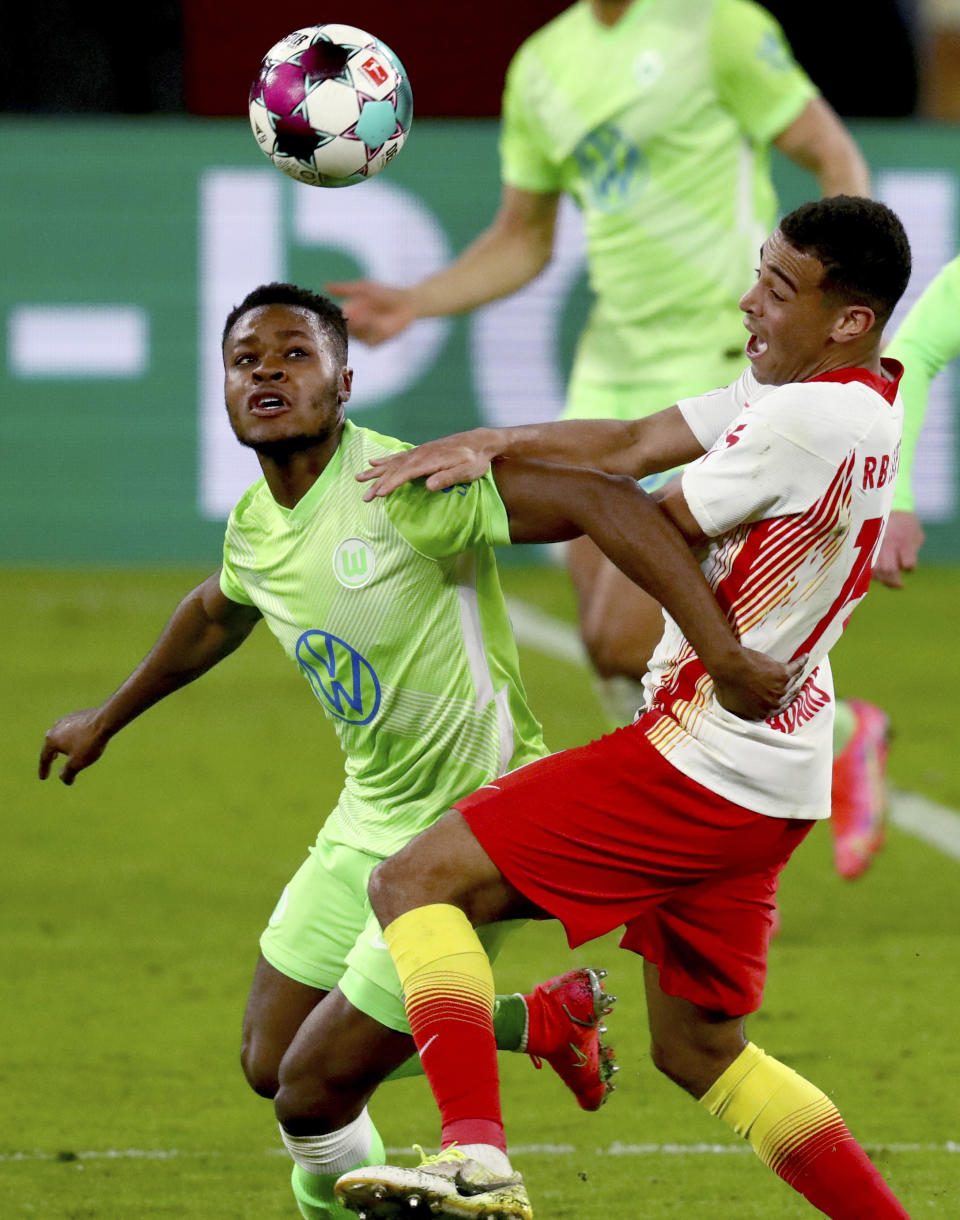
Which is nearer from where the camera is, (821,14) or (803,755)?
(803,755)

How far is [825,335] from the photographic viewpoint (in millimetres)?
3617

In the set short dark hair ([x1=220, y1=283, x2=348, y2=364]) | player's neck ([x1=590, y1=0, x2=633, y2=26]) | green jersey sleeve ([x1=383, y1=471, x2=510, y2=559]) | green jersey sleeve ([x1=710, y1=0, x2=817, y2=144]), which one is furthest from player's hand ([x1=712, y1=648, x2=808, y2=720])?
player's neck ([x1=590, y1=0, x2=633, y2=26])

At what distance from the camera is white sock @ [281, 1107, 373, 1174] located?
396cm

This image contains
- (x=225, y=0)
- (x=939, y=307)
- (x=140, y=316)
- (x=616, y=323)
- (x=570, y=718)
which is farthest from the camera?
(x=225, y=0)

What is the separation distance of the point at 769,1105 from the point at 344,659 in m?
1.09

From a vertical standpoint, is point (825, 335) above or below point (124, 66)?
above

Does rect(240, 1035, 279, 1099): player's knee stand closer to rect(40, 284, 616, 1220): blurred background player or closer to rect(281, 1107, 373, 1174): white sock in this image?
rect(40, 284, 616, 1220): blurred background player

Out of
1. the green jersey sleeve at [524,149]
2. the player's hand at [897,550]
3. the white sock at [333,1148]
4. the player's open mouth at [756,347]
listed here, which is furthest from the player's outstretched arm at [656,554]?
the green jersey sleeve at [524,149]

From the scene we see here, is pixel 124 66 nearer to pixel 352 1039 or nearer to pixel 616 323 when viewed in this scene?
pixel 616 323

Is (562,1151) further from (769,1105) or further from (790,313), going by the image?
(790,313)

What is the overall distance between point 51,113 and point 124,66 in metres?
0.58

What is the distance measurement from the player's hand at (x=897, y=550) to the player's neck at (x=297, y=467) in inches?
47.1

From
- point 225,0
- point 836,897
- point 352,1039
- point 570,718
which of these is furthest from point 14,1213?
point 225,0

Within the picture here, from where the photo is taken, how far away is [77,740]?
4359mm
